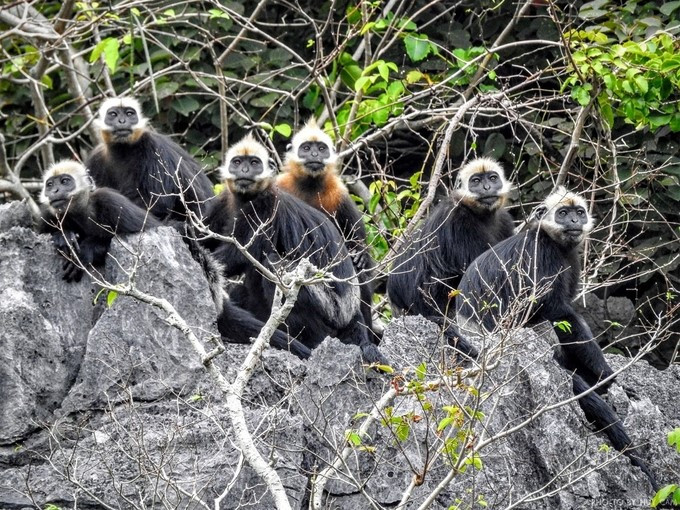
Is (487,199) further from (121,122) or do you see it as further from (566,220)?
(121,122)

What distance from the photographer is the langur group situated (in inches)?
283

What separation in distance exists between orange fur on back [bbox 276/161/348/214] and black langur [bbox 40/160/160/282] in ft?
5.71

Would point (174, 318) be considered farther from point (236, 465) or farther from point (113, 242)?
point (113, 242)

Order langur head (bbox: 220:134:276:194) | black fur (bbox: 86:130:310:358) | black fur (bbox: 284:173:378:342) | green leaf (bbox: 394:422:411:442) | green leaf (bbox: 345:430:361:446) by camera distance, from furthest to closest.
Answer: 1. black fur (bbox: 284:173:378:342)
2. black fur (bbox: 86:130:310:358)
3. langur head (bbox: 220:134:276:194)
4. green leaf (bbox: 394:422:411:442)
5. green leaf (bbox: 345:430:361:446)

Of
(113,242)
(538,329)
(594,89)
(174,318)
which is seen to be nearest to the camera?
(174,318)

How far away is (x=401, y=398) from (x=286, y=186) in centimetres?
313

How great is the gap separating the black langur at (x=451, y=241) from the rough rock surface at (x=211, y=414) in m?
1.41

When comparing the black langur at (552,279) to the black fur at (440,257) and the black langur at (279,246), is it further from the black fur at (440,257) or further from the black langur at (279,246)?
the black langur at (279,246)

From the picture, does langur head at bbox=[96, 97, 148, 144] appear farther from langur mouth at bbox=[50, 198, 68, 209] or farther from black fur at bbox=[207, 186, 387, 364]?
langur mouth at bbox=[50, 198, 68, 209]

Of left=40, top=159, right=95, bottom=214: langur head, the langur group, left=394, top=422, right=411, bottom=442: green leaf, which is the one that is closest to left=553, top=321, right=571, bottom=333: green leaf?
the langur group

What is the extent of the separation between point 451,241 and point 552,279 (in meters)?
1.09

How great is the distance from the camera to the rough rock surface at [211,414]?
582 cm

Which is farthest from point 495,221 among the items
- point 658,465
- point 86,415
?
point 86,415

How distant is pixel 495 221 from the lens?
28.8ft
